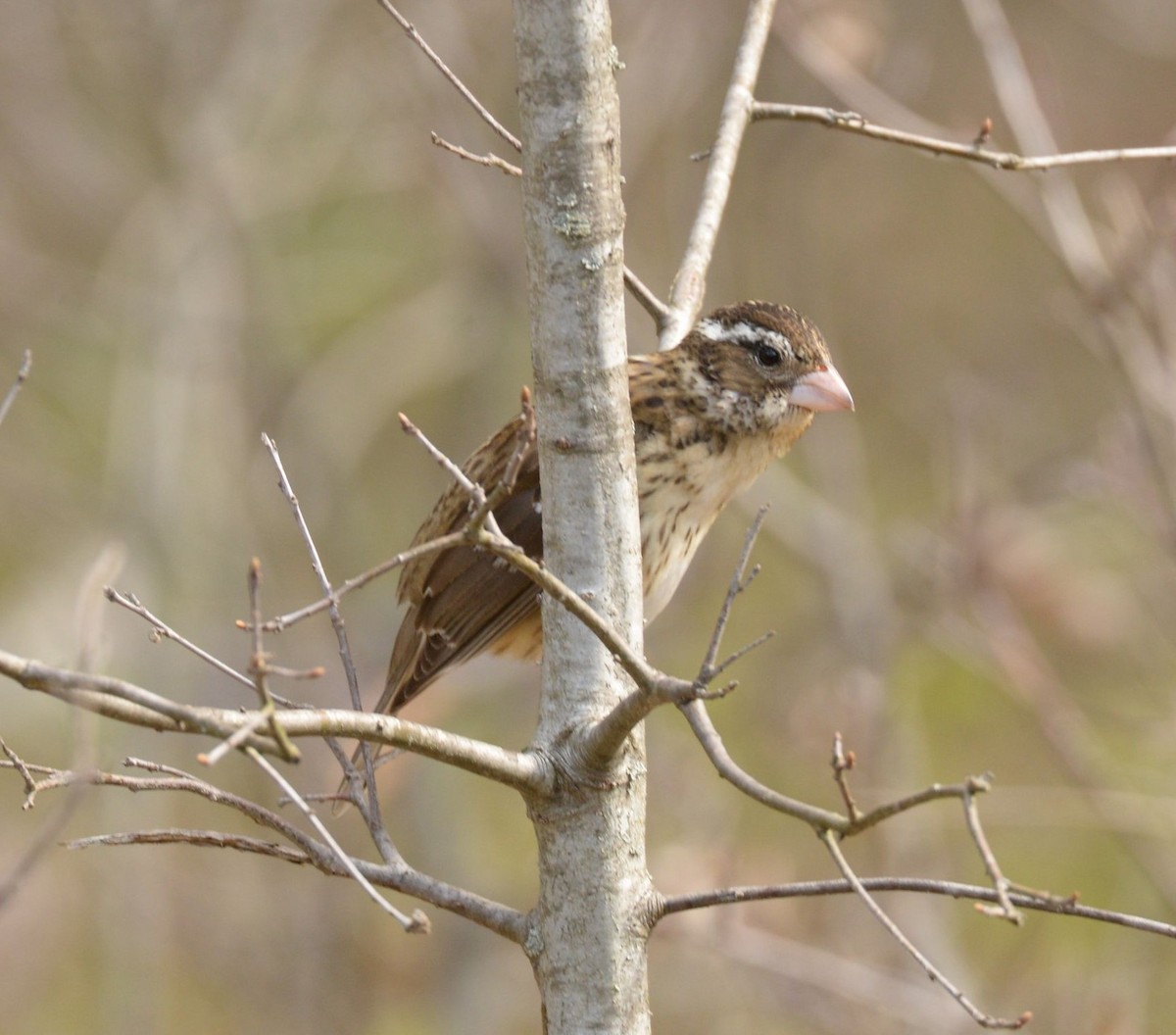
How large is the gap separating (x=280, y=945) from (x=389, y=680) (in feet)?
11.0

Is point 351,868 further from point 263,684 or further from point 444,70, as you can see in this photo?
point 444,70

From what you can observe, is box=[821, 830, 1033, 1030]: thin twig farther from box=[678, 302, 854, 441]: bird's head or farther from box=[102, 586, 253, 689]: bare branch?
box=[678, 302, 854, 441]: bird's head

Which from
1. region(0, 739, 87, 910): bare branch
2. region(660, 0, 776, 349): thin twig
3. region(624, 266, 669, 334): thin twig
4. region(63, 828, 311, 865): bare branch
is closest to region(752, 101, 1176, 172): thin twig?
region(660, 0, 776, 349): thin twig

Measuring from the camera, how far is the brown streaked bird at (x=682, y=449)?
12.8 ft

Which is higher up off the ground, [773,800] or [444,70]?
[444,70]

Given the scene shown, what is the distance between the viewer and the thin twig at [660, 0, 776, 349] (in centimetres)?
330

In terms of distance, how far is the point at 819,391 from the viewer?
3.92m

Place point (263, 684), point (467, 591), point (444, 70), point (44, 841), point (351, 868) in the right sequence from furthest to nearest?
point (467, 591) < point (444, 70) < point (351, 868) < point (263, 684) < point (44, 841)

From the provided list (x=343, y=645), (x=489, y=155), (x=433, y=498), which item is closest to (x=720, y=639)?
(x=343, y=645)

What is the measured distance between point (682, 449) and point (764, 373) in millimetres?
295

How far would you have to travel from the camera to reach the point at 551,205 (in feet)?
7.36

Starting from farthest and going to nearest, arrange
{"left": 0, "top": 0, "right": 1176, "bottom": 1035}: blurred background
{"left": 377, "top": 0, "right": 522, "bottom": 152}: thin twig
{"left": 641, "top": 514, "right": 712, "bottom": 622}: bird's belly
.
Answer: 1. {"left": 0, "top": 0, "right": 1176, "bottom": 1035}: blurred background
2. {"left": 641, "top": 514, "right": 712, "bottom": 622}: bird's belly
3. {"left": 377, "top": 0, "right": 522, "bottom": 152}: thin twig

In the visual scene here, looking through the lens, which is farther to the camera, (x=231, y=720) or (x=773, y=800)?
(x=773, y=800)

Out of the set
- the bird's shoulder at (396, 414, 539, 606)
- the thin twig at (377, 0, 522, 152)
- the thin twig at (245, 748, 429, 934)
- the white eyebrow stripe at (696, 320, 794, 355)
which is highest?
the white eyebrow stripe at (696, 320, 794, 355)
